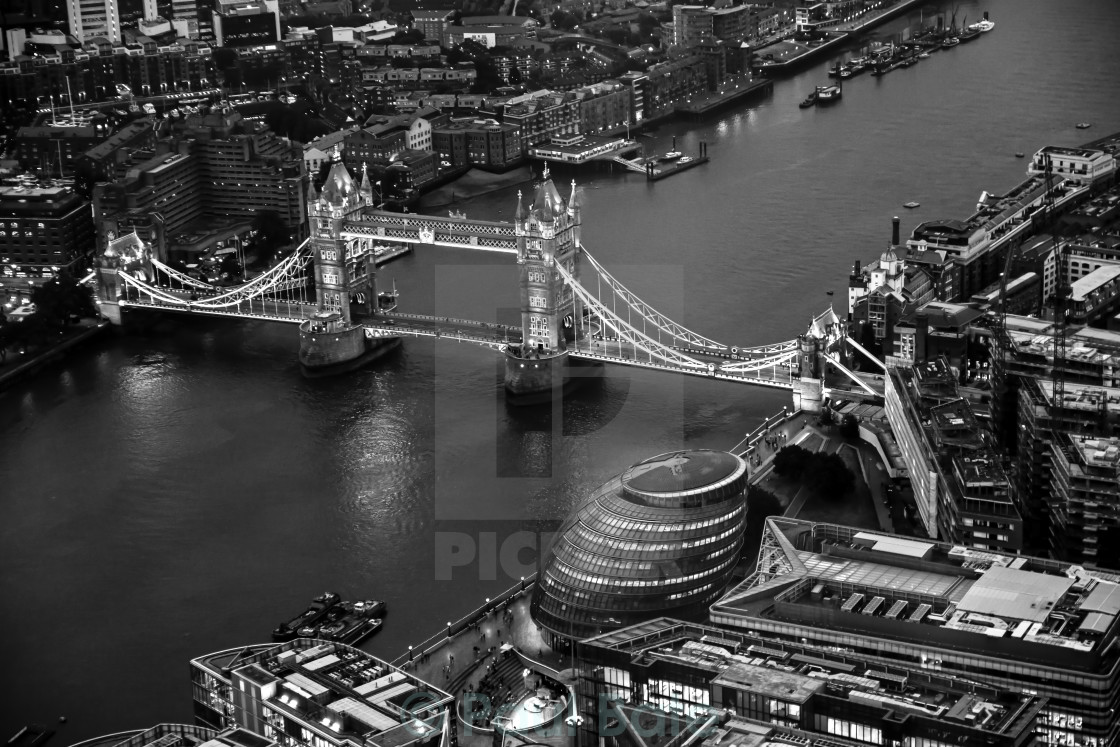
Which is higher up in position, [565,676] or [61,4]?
[61,4]

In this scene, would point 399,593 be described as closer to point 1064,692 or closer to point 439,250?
point 1064,692

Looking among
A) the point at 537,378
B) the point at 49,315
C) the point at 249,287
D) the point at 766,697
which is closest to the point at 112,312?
the point at 49,315

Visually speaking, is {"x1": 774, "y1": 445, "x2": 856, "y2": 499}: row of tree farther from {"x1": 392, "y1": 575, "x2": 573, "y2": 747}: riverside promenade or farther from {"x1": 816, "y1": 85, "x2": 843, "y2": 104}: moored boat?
{"x1": 816, "y1": 85, "x2": 843, "y2": 104}: moored boat

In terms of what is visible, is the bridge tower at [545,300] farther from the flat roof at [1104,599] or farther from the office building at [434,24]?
the office building at [434,24]

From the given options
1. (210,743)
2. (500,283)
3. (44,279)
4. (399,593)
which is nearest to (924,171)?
(500,283)

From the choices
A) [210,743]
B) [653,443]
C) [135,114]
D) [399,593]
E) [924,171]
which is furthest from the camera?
[135,114]

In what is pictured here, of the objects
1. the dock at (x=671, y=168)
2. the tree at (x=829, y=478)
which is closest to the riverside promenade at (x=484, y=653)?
the tree at (x=829, y=478)
